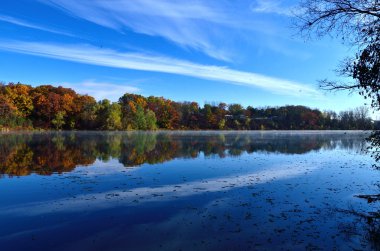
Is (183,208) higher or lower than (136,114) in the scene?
lower

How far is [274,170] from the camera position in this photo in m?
17.6

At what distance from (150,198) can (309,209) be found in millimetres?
5034

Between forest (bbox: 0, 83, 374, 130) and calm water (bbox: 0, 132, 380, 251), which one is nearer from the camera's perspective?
calm water (bbox: 0, 132, 380, 251)

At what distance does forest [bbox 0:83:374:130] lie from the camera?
84250 millimetres

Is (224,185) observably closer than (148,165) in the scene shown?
Yes

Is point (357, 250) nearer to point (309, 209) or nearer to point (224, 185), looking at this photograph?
point (309, 209)

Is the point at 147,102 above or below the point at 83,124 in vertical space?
above

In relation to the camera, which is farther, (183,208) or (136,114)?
(136,114)

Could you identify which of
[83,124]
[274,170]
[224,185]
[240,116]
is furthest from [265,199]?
[240,116]

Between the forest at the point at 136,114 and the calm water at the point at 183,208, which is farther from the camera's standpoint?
the forest at the point at 136,114

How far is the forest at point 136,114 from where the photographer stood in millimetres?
84250

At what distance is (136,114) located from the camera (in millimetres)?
98438

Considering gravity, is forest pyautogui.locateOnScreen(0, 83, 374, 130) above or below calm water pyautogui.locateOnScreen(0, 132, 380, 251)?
above

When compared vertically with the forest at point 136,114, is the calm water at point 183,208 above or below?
below
